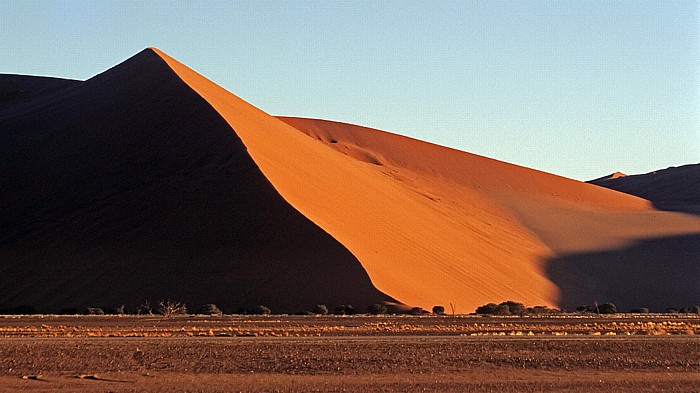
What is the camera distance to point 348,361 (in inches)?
816

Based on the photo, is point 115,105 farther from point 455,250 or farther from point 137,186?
point 455,250

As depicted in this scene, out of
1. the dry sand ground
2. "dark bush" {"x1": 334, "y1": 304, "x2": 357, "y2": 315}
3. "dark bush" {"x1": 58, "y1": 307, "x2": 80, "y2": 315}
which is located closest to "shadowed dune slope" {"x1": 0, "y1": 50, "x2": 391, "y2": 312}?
"dark bush" {"x1": 58, "y1": 307, "x2": 80, "y2": 315}

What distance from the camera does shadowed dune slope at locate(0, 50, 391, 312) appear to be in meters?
51.5

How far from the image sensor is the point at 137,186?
2482 inches

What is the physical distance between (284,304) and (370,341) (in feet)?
78.9

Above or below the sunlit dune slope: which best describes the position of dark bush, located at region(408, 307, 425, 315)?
below

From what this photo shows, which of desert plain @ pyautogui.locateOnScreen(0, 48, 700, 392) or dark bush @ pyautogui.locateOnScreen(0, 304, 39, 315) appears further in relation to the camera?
dark bush @ pyautogui.locateOnScreen(0, 304, 39, 315)

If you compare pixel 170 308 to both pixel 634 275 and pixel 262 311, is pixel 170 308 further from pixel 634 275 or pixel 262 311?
pixel 634 275

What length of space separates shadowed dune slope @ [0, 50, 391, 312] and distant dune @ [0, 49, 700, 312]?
0.36 ft

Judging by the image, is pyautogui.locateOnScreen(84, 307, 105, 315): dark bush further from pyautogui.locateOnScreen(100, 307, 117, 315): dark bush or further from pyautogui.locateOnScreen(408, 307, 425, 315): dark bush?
pyautogui.locateOnScreen(408, 307, 425, 315): dark bush

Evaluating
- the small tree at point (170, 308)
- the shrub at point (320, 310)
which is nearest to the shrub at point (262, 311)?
the shrub at point (320, 310)

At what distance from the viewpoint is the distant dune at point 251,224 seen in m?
52.7

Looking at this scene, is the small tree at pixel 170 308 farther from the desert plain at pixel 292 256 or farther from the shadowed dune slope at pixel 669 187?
the shadowed dune slope at pixel 669 187

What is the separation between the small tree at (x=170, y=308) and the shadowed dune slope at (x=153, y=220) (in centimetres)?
72
